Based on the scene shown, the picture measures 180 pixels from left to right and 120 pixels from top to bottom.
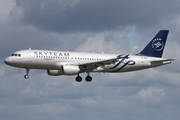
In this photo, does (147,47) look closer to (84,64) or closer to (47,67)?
(84,64)

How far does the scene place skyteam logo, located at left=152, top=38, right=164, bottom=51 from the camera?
60250 millimetres

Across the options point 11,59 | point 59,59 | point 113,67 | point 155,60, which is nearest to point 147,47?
point 155,60

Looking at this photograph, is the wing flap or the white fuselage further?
the wing flap

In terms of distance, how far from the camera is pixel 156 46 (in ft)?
198

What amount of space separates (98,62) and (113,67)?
5.99 metres

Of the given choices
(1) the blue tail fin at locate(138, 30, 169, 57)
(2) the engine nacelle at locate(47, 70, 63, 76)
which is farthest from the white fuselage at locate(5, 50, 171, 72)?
(2) the engine nacelle at locate(47, 70, 63, 76)

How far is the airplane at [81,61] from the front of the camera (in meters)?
49.1

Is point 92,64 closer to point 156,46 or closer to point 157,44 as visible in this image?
point 156,46

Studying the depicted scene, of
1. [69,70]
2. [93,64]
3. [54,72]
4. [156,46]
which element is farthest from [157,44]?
[54,72]

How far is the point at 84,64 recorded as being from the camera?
5050 cm

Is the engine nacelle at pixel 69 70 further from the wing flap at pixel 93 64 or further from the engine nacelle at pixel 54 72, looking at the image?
the engine nacelle at pixel 54 72

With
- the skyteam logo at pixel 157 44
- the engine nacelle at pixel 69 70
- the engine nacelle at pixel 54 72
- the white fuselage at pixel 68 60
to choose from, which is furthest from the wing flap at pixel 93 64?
the skyteam logo at pixel 157 44

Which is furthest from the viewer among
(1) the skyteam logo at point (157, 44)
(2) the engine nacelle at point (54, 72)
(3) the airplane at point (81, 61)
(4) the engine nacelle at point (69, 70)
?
(1) the skyteam logo at point (157, 44)

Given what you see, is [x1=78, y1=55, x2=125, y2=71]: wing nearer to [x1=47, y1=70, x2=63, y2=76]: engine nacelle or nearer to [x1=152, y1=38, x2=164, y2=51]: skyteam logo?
[x1=47, y1=70, x2=63, y2=76]: engine nacelle
